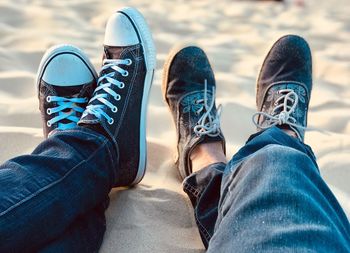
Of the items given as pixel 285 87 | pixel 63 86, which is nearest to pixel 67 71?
pixel 63 86

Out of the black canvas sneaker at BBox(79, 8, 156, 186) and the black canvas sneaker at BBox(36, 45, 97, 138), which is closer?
the black canvas sneaker at BBox(79, 8, 156, 186)

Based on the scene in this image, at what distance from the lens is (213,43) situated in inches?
77.4

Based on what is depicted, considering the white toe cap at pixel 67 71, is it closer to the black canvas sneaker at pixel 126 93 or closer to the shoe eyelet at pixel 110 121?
the black canvas sneaker at pixel 126 93

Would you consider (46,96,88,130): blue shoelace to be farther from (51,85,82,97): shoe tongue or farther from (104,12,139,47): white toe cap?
(104,12,139,47): white toe cap

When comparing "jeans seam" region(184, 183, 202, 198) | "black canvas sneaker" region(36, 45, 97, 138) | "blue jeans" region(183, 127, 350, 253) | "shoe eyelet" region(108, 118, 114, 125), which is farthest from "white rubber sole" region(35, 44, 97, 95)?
"blue jeans" region(183, 127, 350, 253)

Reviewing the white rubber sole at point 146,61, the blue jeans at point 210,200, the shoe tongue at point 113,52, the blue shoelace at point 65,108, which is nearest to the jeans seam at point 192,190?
the blue jeans at point 210,200

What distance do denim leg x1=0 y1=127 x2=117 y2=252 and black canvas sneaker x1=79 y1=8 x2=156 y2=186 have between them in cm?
10

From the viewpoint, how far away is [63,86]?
1.23 meters

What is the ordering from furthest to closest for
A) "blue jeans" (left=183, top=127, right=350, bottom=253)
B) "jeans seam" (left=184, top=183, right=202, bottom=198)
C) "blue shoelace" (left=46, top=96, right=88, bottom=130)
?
"blue shoelace" (left=46, top=96, right=88, bottom=130) < "jeans seam" (left=184, top=183, right=202, bottom=198) < "blue jeans" (left=183, top=127, right=350, bottom=253)

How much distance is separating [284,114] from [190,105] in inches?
9.6

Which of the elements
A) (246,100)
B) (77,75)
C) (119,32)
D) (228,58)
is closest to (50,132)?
(77,75)

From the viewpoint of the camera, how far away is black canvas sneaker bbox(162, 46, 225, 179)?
1210 mm

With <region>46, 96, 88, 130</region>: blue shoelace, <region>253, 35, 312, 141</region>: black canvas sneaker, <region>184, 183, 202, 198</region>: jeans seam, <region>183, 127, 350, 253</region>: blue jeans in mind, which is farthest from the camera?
<region>253, 35, 312, 141</region>: black canvas sneaker

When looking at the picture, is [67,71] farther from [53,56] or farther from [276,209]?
[276,209]
